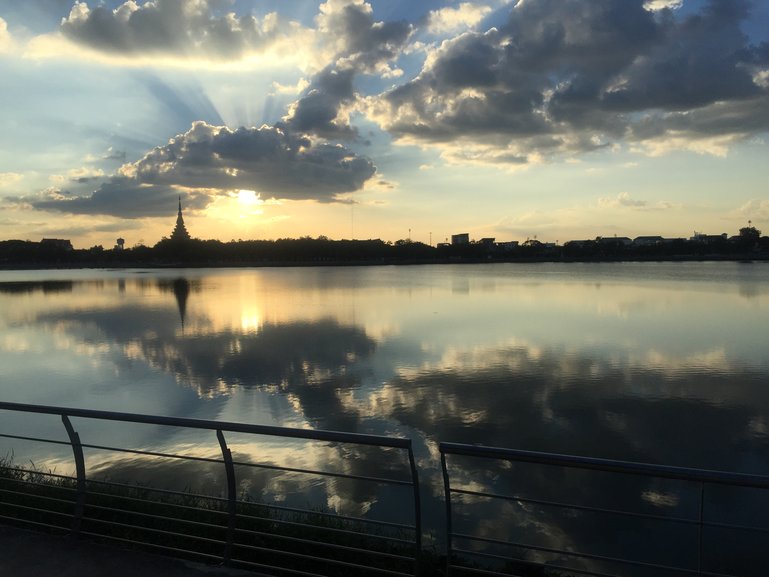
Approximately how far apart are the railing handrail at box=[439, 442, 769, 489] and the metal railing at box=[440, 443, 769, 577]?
11.5 ft

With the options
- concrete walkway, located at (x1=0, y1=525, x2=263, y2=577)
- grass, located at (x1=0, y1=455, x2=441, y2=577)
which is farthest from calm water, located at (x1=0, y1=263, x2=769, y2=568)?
concrete walkway, located at (x1=0, y1=525, x2=263, y2=577)

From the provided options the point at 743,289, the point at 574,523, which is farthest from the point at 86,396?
the point at 743,289

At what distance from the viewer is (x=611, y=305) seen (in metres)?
46.3

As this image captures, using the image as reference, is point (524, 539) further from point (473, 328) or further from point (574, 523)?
point (473, 328)

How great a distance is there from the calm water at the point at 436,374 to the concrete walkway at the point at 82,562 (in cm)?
536

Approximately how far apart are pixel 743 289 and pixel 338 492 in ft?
208

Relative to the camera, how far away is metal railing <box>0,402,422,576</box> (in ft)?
16.6

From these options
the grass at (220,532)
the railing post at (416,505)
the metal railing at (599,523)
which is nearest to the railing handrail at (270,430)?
the railing post at (416,505)

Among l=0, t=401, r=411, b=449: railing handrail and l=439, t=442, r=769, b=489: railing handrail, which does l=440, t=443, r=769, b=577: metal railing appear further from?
l=439, t=442, r=769, b=489: railing handrail

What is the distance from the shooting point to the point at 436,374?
21797 mm

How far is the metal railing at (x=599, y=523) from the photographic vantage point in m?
8.41

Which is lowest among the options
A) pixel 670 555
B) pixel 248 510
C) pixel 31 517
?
pixel 670 555

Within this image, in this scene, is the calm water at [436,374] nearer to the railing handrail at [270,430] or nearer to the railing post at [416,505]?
the railing post at [416,505]

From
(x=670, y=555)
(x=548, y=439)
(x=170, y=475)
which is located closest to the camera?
(x=670, y=555)
